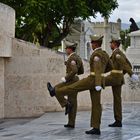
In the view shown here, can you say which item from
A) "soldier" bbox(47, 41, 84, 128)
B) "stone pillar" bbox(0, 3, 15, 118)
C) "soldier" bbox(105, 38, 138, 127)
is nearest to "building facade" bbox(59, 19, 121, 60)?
"stone pillar" bbox(0, 3, 15, 118)

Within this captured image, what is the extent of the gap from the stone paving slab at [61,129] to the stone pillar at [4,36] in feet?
2.89

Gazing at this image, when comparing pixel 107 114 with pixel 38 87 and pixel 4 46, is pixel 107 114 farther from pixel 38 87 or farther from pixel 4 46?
pixel 4 46

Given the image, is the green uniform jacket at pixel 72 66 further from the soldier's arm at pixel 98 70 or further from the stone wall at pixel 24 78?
the stone wall at pixel 24 78

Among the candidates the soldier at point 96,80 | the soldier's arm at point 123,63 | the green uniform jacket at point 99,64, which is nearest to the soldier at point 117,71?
the soldier's arm at point 123,63

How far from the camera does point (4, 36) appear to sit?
43.2 ft

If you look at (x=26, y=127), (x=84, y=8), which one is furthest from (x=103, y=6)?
(x=26, y=127)

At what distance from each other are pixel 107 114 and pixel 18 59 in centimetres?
262

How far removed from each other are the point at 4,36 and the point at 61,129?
3532 millimetres

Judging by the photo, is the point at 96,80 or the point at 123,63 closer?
the point at 96,80

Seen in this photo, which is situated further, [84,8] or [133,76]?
[84,8]

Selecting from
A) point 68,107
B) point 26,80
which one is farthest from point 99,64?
point 26,80

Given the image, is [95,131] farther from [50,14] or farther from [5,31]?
[50,14]

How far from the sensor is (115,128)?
34.7 ft

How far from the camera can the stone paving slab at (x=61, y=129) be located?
9469 millimetres
